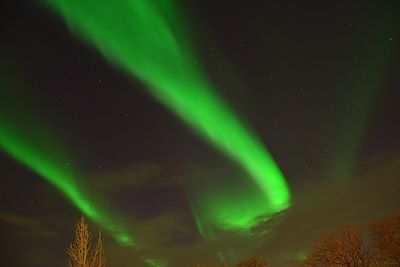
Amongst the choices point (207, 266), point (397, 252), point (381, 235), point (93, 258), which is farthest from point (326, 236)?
point (93, 258)

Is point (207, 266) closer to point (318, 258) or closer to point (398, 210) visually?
point (318, 258)

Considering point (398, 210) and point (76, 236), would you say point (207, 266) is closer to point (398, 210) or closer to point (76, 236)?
point (398, 210)

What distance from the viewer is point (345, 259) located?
5134 cm

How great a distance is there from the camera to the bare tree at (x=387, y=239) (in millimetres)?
47219

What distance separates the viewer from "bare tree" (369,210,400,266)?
155ft

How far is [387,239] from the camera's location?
50.2 meters

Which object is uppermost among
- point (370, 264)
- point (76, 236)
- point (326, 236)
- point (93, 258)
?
point (326, 236)

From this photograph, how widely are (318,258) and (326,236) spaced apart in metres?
5.27

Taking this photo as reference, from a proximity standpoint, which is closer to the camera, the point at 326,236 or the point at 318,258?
the point at 318,258

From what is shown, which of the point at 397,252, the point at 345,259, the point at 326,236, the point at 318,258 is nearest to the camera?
the point at 397,252

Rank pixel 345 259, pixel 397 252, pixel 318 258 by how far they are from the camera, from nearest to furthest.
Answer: pixel 397 252, pixel 345 259, pixel 318 258

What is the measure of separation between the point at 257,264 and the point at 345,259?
41.3 feet

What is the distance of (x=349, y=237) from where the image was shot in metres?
54.5

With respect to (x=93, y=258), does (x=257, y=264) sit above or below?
above
